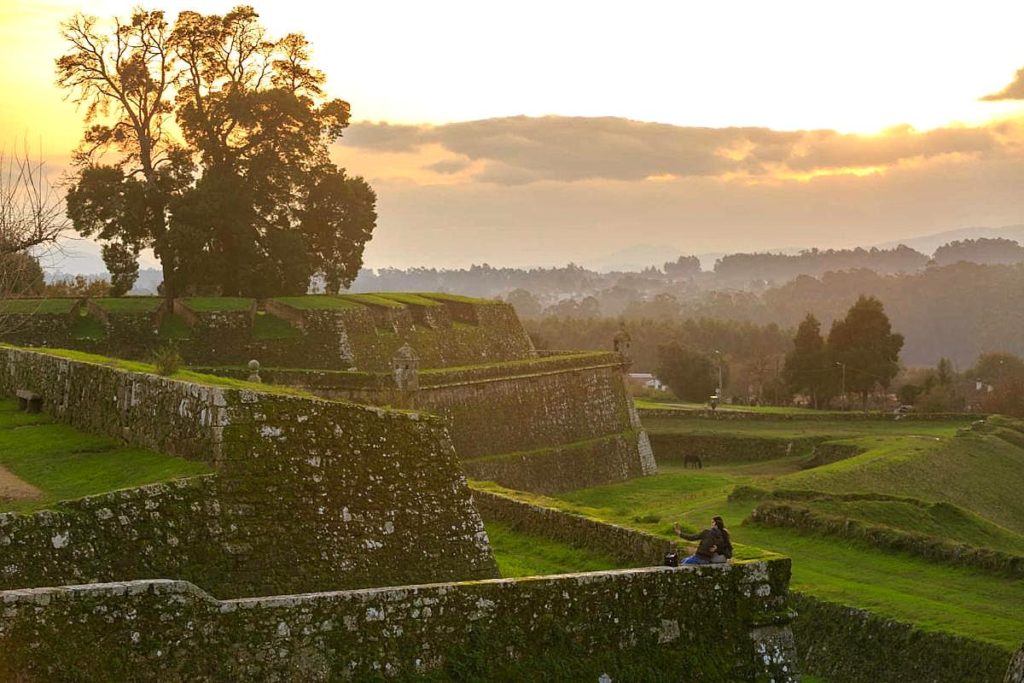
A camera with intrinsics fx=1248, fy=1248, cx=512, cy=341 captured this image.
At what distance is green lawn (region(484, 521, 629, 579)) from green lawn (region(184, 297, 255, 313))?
2511cm

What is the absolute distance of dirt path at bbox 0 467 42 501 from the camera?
13.9 meters

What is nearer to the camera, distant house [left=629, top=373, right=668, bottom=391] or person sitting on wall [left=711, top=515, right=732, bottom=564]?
person sitting on wall [left=711, top=515, right=732, bottom=564]

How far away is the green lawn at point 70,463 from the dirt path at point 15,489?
0.28 ft

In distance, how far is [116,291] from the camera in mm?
50094

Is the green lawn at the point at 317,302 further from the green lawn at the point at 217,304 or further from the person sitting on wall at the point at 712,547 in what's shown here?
the person sitting on wall at the point at 712,547

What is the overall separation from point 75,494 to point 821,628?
1499cm

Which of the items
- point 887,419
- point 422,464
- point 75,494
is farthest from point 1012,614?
point 887,419

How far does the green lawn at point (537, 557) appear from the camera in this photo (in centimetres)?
1833

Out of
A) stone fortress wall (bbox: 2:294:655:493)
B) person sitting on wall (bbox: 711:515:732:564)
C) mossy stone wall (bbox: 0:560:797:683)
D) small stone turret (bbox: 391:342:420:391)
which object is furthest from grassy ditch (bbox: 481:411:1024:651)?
small stone turret (bbox: 391:342:420:391)

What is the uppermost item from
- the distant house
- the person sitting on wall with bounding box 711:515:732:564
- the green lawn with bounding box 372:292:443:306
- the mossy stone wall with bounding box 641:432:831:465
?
the green lawn with bounding box 372:292:443:306

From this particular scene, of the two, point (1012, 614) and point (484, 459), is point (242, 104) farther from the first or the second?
point (1012, 614)

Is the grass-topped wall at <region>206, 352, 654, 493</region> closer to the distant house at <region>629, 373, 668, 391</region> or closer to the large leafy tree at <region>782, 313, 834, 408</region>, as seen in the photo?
the large leafy tree at <region>782, 313, 834, 408</region>

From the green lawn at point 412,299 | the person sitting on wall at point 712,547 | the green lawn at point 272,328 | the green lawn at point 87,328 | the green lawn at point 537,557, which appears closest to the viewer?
the person sitting on wall at point 712,547

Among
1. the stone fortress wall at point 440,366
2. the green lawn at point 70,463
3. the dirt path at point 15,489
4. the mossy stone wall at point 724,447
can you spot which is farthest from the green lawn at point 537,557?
the mossy stone wall at point 724,447
